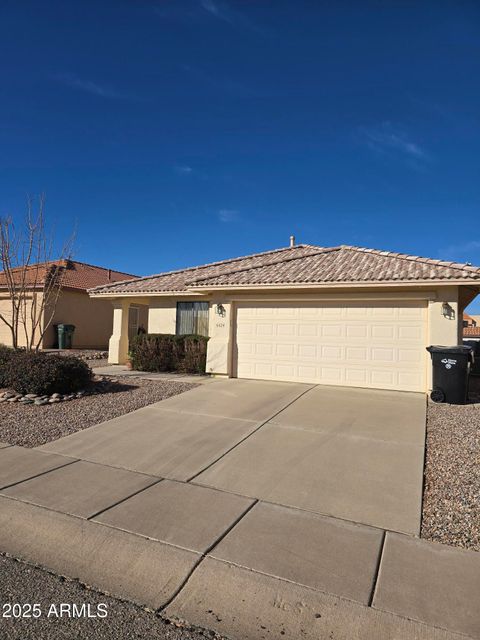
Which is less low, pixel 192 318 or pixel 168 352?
pixel 192 318

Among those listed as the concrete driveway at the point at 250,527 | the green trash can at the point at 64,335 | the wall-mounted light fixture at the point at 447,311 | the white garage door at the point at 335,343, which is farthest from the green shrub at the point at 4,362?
→ the wall-mounted light fixture at the point at 447,311

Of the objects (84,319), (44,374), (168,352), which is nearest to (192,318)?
(168,352)

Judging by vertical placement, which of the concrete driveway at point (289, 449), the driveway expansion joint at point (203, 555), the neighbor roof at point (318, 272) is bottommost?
the driveway expansion joint at point (203, 555)

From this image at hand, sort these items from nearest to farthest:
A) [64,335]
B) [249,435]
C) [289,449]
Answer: [289,449]
[249,435]
[64,335]

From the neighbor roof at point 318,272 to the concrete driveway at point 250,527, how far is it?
4688mm

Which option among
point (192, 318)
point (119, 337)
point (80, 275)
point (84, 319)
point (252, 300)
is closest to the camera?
point (252, 300)

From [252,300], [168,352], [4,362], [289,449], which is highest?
[252,300]

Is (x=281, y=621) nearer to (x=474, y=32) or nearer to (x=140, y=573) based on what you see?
(x=140, y=573)

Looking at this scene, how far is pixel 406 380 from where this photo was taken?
10.4 metres

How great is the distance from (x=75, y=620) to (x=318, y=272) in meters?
10.2

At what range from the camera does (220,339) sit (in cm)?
1252

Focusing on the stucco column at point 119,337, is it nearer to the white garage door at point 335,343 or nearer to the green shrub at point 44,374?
the white garage door at point 335,343

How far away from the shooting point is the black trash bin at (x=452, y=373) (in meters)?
8.90

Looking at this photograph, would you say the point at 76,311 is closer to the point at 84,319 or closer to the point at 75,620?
the point at 84,319
